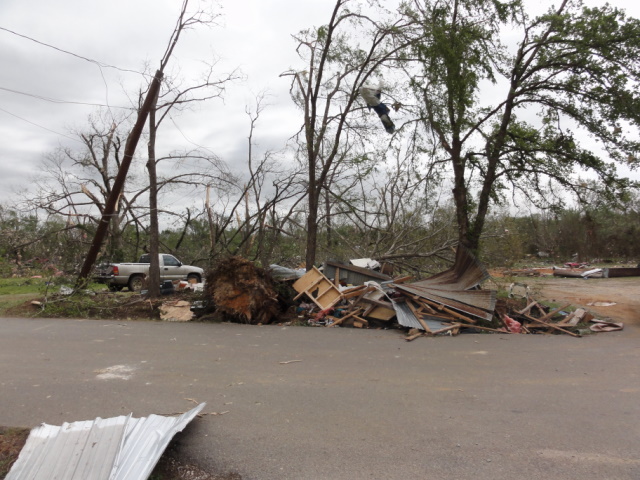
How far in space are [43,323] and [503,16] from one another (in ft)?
46.5

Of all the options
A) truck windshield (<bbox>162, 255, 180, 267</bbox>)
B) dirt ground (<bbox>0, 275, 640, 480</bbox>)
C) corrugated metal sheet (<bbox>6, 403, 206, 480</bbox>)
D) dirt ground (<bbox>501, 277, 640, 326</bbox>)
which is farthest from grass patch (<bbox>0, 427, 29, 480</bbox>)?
truck windshield (<bbox>162, 255, 180, 267</bbox>)

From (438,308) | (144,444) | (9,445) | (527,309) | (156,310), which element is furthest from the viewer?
(156,310)

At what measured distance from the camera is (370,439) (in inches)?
153

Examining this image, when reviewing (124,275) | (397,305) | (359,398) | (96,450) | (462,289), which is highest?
(462,289)

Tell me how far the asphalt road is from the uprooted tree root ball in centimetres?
193

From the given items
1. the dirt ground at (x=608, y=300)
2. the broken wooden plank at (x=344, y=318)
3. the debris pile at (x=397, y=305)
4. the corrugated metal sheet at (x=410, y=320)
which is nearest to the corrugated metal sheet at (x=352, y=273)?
the debris pile at (x=397, y=305)

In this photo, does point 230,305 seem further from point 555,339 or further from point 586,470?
point 586,470

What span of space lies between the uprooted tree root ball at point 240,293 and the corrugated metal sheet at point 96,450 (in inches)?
271

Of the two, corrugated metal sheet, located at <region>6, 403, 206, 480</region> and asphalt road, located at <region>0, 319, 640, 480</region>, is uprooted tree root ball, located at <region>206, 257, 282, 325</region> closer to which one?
asphalt road, located at <region>0, 319, 640, 480</region>

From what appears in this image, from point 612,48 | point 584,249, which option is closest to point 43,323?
point 612,48

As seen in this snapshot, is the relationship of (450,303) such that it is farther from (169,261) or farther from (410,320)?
(169,261)

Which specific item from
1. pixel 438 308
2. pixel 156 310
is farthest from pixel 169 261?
pixel 438 308

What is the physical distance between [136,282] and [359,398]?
51.8 feet

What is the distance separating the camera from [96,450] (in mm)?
3164
